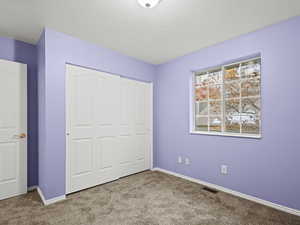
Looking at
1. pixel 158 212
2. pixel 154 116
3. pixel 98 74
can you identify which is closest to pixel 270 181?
pixel 158 212

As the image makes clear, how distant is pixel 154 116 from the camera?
3719mm

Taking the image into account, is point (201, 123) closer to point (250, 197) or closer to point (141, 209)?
point (250, 197)

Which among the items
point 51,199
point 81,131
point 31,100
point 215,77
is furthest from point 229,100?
point 31,100

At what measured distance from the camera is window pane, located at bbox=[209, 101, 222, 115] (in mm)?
2799

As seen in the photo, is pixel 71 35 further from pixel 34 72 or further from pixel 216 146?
pixel 216 146

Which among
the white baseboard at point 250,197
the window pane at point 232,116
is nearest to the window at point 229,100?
the window pane at point 232,116

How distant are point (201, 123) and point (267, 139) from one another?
1.13 m

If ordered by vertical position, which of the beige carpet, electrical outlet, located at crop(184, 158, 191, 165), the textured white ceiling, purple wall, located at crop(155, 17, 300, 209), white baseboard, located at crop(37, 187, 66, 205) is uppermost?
the textured white ceiling

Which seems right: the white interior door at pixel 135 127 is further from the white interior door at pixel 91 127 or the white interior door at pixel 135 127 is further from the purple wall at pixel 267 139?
the purple wall at pixel 267 139

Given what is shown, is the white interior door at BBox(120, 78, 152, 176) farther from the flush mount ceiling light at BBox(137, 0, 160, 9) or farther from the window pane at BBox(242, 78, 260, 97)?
the window pane at BBox(242, 78, 260, 97)

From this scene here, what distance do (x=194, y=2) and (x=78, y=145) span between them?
2.59 meters

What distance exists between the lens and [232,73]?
267 centimetres

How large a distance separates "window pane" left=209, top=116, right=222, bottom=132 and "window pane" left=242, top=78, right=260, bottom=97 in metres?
0.59

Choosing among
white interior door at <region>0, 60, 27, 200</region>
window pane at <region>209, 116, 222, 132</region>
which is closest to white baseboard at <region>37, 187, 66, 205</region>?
white interior door at <region>0, 60, 27, 200</region>
